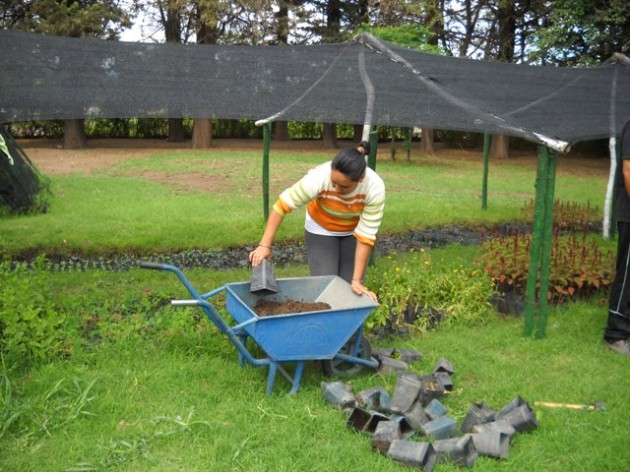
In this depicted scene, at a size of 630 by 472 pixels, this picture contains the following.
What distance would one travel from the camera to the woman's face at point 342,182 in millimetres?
3861

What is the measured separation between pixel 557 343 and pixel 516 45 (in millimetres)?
18198

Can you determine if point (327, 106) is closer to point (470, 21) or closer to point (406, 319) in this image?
point (406, 319)

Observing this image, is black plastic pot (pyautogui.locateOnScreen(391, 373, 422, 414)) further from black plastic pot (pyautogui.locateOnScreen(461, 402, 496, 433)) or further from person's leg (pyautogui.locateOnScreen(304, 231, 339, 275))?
person's leg (pyautogui.locateOnScreen(304, 231, 339, 275))

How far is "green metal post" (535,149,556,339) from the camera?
4.78 meters

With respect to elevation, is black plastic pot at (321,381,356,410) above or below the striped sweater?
below

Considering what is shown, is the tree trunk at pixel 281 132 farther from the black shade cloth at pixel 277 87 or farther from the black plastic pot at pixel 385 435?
the black plastic pot at pixel 385 435

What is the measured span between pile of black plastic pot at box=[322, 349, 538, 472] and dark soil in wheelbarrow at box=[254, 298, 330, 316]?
0.52m

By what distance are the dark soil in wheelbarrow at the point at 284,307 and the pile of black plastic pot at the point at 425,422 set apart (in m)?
0.52

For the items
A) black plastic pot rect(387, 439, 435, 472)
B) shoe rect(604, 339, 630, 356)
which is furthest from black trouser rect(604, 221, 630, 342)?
black plastic pot rect(387, 439, 435, 472)

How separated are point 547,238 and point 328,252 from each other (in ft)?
5.56

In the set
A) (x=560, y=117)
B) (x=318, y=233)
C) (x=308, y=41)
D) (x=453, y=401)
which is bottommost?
(x=453, y=401)

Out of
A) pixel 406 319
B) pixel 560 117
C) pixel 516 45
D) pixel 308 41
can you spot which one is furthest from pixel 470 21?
pixel 406 319

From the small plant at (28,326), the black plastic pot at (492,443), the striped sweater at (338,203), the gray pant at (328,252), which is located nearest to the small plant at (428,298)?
the gray pant at (328,252)

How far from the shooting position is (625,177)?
4.30 meters
